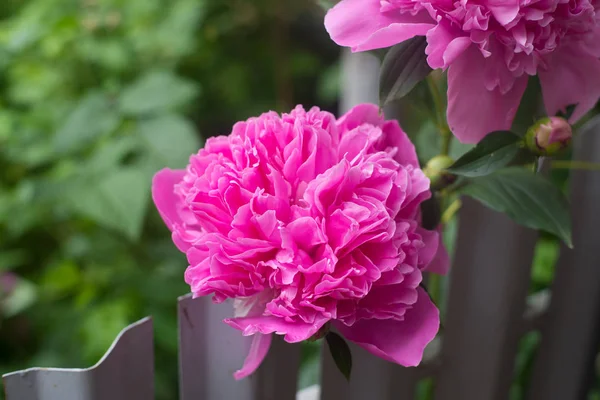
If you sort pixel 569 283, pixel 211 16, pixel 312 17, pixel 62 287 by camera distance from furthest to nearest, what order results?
pixel 312 17, pixel 211 16, pixel 62 287, pixel 569 283

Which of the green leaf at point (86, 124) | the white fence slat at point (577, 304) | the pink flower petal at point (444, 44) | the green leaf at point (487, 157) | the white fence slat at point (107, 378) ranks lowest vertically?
the white fence slat at point (577, 304)

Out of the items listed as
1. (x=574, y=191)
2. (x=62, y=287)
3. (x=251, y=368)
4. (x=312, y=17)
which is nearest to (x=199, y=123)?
(x=312, y=17)

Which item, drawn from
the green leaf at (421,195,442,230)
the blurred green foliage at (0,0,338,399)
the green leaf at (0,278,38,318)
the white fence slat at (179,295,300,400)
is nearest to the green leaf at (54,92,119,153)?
the blurred green foliage at (0,0,338,399)

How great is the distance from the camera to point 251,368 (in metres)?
0.39

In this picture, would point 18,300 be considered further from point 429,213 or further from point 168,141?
point 429,213

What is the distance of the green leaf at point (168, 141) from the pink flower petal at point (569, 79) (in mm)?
463

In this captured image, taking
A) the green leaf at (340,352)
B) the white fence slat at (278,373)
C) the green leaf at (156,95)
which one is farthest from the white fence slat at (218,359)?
the green leaf at (156,95)

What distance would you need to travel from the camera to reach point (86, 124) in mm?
803

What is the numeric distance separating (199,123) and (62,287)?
25.8 inches

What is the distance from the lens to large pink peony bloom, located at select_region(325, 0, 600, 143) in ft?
1.14

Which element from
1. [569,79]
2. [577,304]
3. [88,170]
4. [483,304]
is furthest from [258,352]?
[577,304]

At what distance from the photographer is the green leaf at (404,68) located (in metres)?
0.39

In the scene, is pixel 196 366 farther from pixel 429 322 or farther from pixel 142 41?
pixel 142 41

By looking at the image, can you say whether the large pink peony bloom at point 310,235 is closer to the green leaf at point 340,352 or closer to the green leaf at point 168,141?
the green leaf at point 340,352
